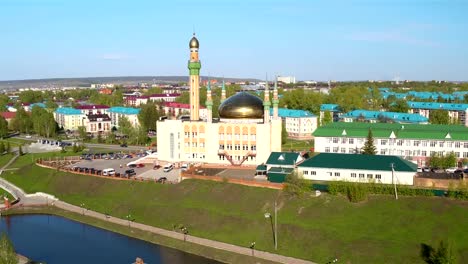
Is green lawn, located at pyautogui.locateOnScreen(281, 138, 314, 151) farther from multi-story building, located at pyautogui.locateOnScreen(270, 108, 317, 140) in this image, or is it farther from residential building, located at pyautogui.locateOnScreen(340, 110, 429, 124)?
residential building, located at pyautogui.locateOnScreen(340, 110, 429, 124)

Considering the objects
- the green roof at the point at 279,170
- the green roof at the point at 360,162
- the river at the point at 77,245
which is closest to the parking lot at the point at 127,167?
the green roof at the point at 279,170

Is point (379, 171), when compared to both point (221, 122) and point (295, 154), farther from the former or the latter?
point (221, 122)

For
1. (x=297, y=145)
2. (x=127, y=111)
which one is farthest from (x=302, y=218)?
(x=127, y=111)

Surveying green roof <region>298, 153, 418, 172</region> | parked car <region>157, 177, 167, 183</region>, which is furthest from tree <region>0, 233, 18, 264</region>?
green roof <region>298, 153, 418, 172</region>

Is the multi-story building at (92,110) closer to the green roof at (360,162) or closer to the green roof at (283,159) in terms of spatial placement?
the green roof at (283,159)

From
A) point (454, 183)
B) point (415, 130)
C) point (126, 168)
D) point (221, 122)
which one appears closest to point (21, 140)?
point (126, 168)

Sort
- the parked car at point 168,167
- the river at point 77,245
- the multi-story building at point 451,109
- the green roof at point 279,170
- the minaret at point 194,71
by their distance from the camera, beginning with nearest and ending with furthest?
the river at point 77,245, the green roof at point 279,170, the parked car at point 168,167, the minaret at point 194,71, the multi-story building at point 451,109
